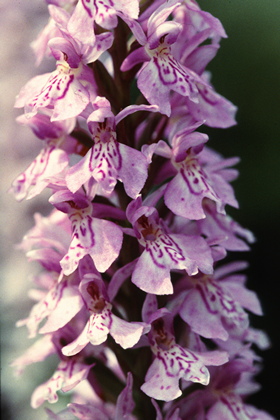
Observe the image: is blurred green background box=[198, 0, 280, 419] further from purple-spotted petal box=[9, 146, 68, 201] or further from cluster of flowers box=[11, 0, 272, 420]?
purple-spotted petal box=[9, 146, 68, 201]

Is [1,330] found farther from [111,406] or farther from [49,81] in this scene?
[49,81]

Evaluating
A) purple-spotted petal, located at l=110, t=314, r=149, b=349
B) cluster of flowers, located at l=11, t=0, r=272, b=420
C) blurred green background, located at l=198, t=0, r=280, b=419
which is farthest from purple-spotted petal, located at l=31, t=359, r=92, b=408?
blurred green background, located at l=198, t=0, r=280, b=419

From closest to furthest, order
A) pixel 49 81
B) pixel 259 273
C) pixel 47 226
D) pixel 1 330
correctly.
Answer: pixel 49 81
pixel 47 226
pixel 1 330
pixel 259 273

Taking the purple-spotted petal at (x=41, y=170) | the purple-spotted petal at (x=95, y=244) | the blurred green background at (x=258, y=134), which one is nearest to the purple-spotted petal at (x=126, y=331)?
the purple-spotted petal at (x=95, y=244)

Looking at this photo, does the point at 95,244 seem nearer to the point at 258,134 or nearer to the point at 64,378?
the point at 64,378

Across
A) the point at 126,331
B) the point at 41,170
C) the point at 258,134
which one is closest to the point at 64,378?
the point at 126,331

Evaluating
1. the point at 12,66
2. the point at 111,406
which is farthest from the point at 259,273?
the point at 111,406

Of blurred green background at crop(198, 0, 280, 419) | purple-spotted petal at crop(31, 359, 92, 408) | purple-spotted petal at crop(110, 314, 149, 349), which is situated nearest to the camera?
purple-spotted petal at crop(110, 314, 149, 349)

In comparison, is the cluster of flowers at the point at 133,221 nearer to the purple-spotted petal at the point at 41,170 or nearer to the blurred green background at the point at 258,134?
the purple-spotted petal at the point at 41,170
